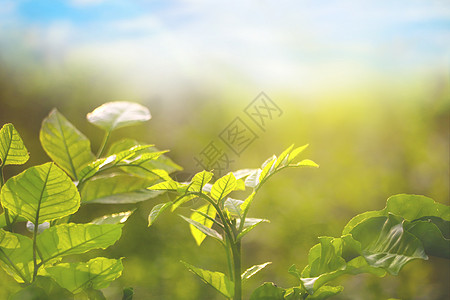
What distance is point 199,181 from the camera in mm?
351

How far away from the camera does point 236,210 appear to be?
0.37 metres

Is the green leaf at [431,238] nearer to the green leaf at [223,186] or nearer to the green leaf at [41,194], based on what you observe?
the green leaf at [223,186]

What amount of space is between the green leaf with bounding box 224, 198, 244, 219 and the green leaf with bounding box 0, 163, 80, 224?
0.11 m

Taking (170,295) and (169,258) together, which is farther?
(169,258)

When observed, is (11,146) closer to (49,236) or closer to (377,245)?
(49,236)

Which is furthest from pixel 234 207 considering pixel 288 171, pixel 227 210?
pixel 288 171

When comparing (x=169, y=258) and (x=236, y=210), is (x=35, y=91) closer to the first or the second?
(x=169, y=258)

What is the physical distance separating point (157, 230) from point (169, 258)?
0.16m

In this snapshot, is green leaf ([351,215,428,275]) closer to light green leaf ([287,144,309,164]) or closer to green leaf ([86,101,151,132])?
light green leaf ([287,144,309,164])

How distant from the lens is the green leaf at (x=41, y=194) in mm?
318

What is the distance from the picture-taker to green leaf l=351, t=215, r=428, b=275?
0.95 ft

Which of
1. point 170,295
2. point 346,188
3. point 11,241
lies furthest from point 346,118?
point 11,241

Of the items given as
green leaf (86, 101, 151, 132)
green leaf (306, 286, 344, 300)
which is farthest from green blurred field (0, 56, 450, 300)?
green leaf (306, 286, 344, 300)

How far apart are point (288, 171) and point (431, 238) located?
62.8 inches
